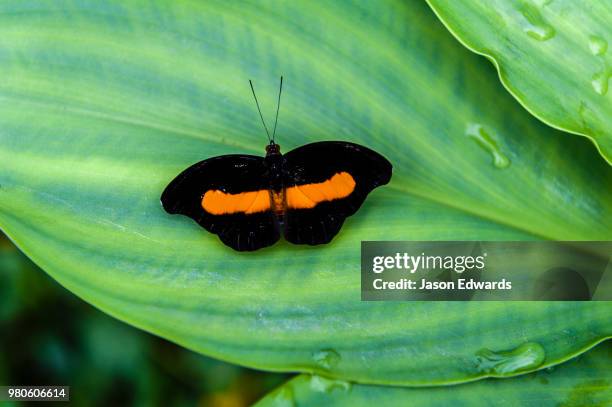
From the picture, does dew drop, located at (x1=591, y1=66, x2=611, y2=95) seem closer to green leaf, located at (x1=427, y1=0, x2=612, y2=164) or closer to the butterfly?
green leaf, located at (x1=427, y1=0, x2=612, y2=164)

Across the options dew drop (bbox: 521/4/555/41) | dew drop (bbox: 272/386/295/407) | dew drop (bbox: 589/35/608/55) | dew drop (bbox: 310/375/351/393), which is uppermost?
dew drop (bbox: 521/4/555/41)

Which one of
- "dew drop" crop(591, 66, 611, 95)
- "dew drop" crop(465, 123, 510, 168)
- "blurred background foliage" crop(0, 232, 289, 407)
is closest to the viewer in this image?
"dew drop" crop(591, 66, 611, 95)

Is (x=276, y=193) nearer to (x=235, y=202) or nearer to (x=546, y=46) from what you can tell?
(x=235, y=202)

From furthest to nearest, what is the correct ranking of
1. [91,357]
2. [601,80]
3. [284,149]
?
[91,357] → [284,149] → [601,80]

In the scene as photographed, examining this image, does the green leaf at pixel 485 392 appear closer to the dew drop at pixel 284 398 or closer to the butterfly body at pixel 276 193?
the dew drop at pixel 284 398

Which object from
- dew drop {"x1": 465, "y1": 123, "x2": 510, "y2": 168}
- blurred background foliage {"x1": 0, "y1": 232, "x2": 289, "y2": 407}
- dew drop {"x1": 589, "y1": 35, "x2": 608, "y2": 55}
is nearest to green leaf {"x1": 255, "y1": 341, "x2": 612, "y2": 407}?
blurred background foliage {"x1": 0, "y1": 232, "x2": 289, "y2": 407}

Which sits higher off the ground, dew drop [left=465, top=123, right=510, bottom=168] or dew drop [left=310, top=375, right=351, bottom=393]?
dew drop [left=465, top=123, right=510, bottom=168]

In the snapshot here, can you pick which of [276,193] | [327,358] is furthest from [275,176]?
[327,358]
